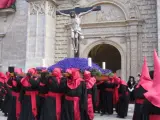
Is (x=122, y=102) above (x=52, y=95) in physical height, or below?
below

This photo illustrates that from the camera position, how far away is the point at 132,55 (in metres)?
13.6

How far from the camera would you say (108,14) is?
14594mm

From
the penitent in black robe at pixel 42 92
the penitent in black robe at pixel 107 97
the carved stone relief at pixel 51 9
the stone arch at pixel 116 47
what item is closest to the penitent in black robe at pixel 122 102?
the penitent in black robe at pixel 107 97

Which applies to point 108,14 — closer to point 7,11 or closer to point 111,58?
point 111,58

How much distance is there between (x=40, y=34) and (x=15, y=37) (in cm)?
271

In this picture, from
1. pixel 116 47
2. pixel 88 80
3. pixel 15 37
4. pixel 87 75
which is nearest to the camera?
pixel 87 75

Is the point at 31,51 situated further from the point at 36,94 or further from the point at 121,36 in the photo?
the point at 36,94

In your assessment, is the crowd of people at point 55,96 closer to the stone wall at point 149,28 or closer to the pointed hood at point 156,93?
the pointed hood at point 156,93

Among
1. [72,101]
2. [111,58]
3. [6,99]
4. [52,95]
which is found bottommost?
[6,99]

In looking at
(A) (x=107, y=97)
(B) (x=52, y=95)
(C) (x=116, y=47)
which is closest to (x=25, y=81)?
(B) (x=52, y=95)

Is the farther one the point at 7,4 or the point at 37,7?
the point at 7,4

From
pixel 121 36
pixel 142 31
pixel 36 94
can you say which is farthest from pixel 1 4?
pixel 36 94

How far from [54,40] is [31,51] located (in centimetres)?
162

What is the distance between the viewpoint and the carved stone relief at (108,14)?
14385mm
